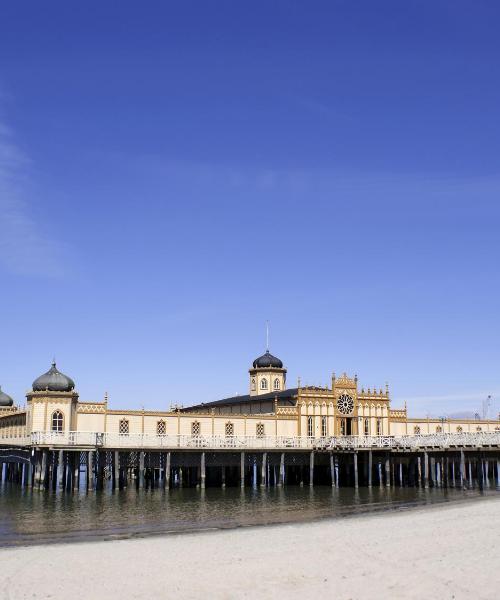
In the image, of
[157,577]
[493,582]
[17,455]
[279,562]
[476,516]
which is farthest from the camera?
[17,455]

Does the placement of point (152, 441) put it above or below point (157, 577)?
above

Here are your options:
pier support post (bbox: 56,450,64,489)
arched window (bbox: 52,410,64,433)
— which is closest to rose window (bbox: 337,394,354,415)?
arched window (bbox: 52,410,64,433)

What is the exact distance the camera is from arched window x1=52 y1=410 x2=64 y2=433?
55.5m

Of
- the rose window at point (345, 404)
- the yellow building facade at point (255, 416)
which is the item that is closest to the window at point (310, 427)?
the yellow building facade at point (255, 416)

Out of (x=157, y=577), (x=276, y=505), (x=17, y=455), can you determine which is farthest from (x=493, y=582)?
(x=17, y=455)

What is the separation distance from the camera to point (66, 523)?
35250mm

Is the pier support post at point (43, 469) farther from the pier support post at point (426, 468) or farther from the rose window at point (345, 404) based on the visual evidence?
the pier support post at point (426, 468)

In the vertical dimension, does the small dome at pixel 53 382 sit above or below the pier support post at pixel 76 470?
above

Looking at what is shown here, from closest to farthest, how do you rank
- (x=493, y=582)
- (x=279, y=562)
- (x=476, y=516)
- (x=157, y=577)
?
(x=493, y=582)
(x=157, y=577)
(x=279, y=562)
(x=476, y=516)

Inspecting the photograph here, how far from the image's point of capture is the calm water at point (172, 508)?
3322cm

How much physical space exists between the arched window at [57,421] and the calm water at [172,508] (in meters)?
4.89

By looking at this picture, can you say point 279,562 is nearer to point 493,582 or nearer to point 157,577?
point 157,577

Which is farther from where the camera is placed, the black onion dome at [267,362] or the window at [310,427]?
the black onion dome at [267,362]

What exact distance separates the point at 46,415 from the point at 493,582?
136ft
